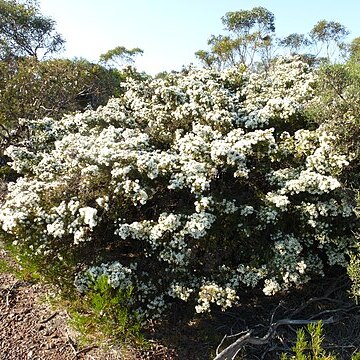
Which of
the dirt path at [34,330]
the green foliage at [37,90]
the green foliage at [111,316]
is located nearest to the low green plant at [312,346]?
the green foliage at [111,316]

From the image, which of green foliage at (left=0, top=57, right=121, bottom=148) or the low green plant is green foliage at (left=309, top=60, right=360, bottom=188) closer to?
the low green plant

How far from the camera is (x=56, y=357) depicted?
4184mm

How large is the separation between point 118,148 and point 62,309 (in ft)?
6.04

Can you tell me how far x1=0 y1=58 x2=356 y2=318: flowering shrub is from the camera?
13.4 ft

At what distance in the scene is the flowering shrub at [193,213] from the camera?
4.07 m

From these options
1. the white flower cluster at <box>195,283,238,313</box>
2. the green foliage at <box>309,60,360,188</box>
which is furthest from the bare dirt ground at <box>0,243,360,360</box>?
the green foliage at <box>309,60,360,188</box>

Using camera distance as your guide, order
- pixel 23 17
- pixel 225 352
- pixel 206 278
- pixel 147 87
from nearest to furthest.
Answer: pixel 225 352 → pixel 206 278 → pixel 147 87 → pixel 23 17

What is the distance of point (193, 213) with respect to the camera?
4137 millimetres

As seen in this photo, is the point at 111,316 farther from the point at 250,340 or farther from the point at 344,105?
the point at 344,105

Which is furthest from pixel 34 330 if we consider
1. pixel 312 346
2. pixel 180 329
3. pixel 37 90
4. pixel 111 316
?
pixel 37 90

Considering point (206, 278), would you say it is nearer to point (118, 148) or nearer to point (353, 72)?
point (118, 148)

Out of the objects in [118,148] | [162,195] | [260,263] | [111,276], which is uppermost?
[118,148]

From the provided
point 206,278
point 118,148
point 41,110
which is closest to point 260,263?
point 206,278

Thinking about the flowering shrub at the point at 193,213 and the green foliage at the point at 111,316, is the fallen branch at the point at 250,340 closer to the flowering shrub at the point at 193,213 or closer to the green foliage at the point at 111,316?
the flowering shrub at the point at 193,213
